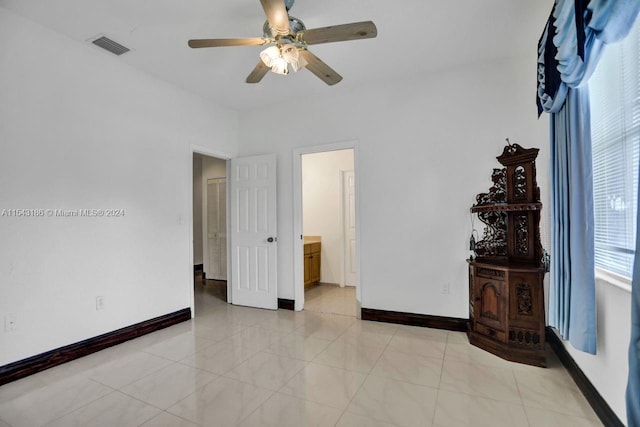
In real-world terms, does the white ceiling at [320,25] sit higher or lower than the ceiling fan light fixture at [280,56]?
higher

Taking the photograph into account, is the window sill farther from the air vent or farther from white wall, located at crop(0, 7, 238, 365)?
the air vent

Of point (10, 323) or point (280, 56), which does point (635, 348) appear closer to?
point (280, 56)

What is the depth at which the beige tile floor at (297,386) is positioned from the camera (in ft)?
6.15

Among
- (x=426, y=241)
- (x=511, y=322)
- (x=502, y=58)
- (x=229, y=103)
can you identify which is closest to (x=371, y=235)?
(x=426, y=241)

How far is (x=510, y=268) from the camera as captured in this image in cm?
259

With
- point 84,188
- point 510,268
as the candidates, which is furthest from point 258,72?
point 510,268

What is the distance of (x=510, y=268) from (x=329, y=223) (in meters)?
3.31

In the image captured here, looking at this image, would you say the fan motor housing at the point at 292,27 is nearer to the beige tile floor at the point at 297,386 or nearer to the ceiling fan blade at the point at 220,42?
the ceiling fan blade at the point at 220,42

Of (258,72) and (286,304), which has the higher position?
(258,72)

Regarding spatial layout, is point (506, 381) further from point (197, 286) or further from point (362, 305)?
point (197, 286)

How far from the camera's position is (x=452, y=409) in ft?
6.37

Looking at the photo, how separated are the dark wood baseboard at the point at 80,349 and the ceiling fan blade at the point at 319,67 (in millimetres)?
3147

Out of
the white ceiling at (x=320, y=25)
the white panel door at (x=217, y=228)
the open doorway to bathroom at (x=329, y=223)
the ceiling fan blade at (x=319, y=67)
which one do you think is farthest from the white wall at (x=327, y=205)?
the ceiling fan blade at (x=319, y=67)

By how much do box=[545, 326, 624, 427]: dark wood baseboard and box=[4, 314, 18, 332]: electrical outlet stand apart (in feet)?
13.5
